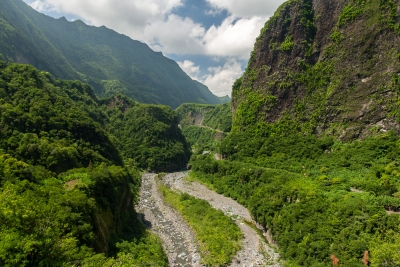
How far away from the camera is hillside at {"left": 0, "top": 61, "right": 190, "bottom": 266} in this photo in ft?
57.2

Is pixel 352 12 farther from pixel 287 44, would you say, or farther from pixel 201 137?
pixel 201 137

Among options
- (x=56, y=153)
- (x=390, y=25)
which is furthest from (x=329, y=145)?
(x=56, y=153)

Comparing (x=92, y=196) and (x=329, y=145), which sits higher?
(x=329, y=145)

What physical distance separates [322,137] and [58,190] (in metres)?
69.1

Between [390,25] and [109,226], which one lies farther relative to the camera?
[390,25]

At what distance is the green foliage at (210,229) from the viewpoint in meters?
39.9

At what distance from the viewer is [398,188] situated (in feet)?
126

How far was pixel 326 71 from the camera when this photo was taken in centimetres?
8338

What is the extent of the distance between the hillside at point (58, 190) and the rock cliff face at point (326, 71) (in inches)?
2178

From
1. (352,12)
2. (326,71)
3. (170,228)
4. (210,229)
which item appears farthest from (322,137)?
(170,228)

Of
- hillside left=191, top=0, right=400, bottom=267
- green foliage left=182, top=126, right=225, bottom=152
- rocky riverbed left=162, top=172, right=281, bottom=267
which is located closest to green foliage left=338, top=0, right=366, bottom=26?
hillside left=191, top=0, right=400, bottom=267

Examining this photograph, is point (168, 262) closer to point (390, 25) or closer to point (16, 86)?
point (16, 86)

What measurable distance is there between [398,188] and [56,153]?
178 ft

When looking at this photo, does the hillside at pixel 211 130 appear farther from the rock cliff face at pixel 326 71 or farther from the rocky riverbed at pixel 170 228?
the rocky riverbed at pixel 170 228
